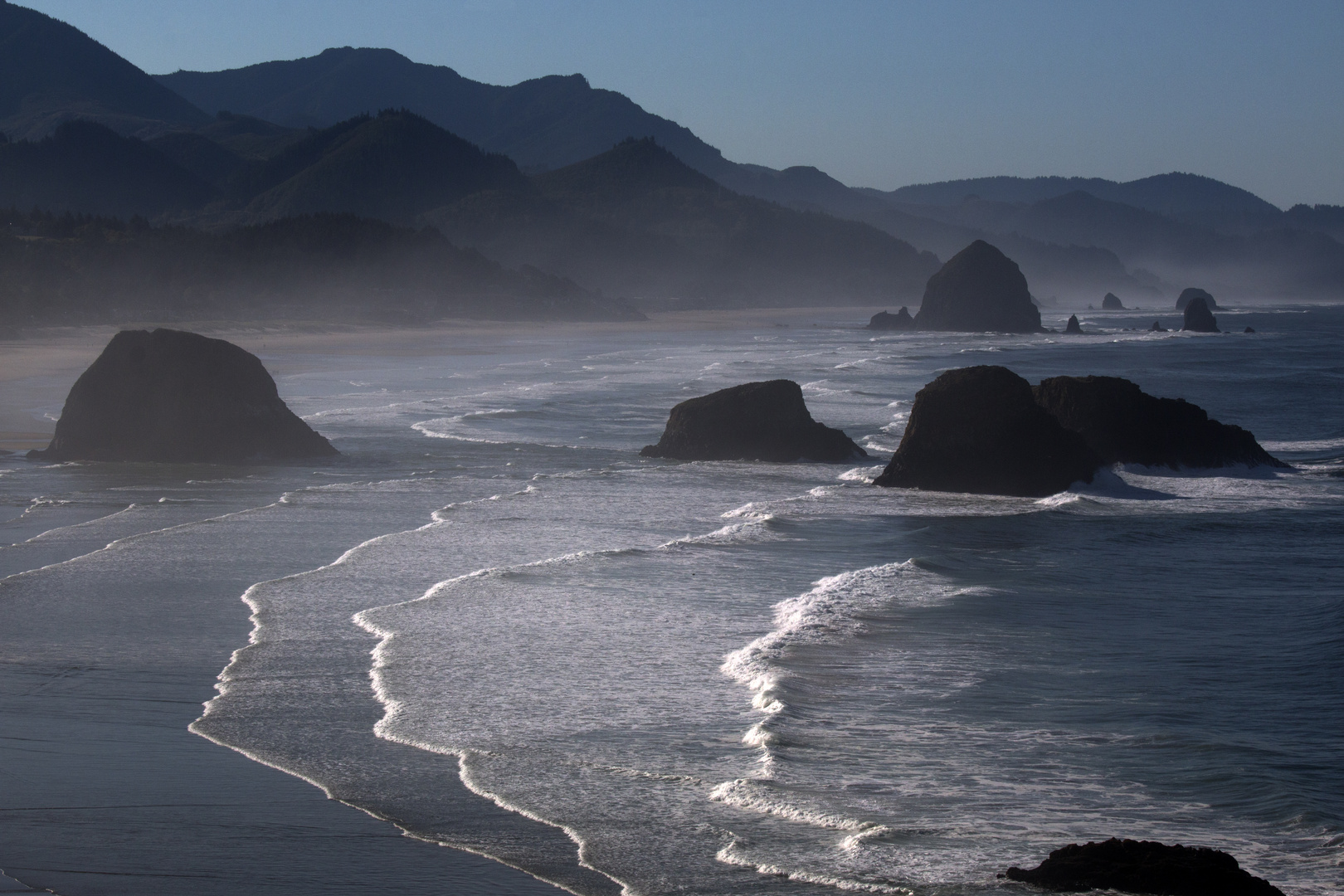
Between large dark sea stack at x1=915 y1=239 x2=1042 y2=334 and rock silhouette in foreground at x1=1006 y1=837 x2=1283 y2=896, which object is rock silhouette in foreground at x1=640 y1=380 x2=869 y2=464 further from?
large dark sea stack at x1=915 y1=239 x2=1042 y2=334

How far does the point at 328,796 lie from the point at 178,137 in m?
213

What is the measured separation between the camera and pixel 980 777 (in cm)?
669

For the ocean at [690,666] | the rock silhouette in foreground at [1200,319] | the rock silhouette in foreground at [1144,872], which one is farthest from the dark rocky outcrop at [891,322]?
the rock silhouette in foreground at [1144,872]

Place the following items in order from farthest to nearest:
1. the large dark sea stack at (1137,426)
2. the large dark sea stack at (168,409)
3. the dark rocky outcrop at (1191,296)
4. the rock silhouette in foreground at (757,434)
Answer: the dark rocky outcrop at (1191,296)
the rock silhouette in foreground at (757,434)
the large dark sea stack at (168,409)
the large dark sea stack at (1137,426)

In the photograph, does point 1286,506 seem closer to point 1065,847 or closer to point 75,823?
point 1065,847

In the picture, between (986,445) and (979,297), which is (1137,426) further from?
(979,297)

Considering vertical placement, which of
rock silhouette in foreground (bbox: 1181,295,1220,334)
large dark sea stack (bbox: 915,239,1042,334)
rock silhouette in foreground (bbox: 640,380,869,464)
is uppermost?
large dark sea stack (bbox: 915,239,1042,334)

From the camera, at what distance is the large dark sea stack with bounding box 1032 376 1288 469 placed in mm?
20719

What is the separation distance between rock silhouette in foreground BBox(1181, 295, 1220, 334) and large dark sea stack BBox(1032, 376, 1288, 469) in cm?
7685

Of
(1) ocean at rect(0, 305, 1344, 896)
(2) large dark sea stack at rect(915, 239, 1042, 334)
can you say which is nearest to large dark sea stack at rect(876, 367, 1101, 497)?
(1) ocean at rect(0, 305, 1344, 896)

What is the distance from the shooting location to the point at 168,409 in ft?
70.5

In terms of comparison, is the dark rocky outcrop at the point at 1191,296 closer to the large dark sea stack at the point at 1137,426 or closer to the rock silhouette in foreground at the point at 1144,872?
the large dark sea stack at the point at 1137,426

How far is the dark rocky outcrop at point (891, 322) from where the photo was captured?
4072 inches

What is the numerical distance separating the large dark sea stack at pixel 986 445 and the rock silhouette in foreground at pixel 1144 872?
13.8 metres
